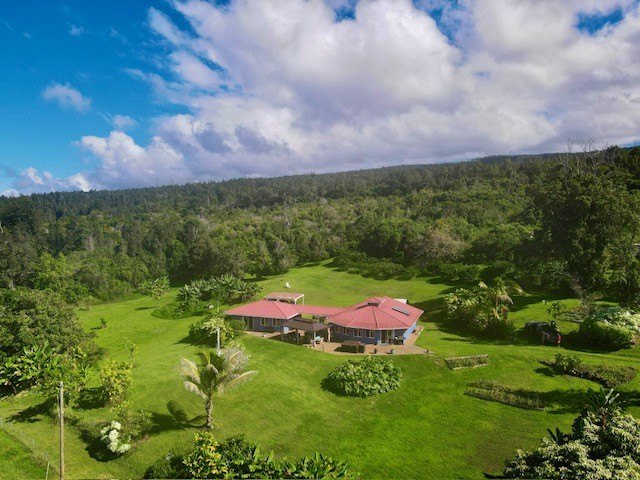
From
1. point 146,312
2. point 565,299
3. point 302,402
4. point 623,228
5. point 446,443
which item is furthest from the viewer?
point 146,312

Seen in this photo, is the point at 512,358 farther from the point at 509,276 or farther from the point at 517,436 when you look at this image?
the point at 509,276

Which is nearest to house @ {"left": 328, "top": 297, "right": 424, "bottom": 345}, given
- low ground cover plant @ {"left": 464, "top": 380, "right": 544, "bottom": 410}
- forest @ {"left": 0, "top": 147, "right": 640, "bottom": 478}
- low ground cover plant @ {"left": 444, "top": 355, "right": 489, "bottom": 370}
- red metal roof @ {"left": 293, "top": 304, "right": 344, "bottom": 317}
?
forest @ {"left": 0, "top": 147, "right": 640, "bottom": 478}

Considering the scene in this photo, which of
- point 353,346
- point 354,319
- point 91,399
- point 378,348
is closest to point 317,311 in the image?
point 354,319

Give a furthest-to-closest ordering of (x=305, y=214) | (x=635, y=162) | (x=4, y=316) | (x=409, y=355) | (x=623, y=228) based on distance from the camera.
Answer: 1. (x=305, y=214)
2. (x=635, y=162)
3. (x=623, y=228)
4. (x=409, y=355)
5. (x=4, y=316)

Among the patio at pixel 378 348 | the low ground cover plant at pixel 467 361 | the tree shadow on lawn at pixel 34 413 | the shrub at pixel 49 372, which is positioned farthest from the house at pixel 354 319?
the tree shadow on lawn at pixel 34 413

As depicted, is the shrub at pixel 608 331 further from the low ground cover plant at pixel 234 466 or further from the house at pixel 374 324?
the low ground cover plant at pixel 234 466

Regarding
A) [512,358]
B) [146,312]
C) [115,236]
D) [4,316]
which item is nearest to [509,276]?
[512,358]
